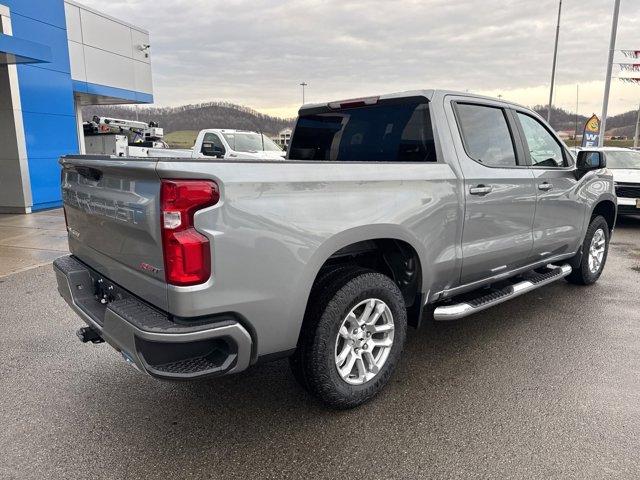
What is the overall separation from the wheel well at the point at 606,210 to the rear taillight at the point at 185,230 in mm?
4820

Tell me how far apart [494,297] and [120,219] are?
2787 mm

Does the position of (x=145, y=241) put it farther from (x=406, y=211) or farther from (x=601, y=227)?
(x=601, y=227)

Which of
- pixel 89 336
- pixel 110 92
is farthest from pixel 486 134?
pixel 110 92

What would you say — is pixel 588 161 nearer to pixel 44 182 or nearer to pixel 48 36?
pixel 44 182

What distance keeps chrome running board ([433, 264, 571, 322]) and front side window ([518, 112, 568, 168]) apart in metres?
1.03

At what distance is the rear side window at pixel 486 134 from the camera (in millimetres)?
3680

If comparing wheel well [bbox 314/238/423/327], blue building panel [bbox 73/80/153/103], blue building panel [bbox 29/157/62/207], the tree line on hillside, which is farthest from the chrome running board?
the tree line on hillside

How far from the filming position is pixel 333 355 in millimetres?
2820

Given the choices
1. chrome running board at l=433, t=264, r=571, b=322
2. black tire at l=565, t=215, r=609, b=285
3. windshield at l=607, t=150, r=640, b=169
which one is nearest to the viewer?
chrome running board at l=433, t=264, r=571, b=322

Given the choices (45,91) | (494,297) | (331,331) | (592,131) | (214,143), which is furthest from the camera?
(592,131)

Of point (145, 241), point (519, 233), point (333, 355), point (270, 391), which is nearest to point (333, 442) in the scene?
point (333, 355)

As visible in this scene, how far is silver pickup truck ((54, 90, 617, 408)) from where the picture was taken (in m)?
2.27

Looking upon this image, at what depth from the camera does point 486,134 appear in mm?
3895

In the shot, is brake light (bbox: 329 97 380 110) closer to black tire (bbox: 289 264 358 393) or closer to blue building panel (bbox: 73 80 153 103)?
black tire (bbox: 289 264 358 393)
